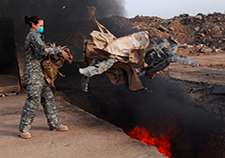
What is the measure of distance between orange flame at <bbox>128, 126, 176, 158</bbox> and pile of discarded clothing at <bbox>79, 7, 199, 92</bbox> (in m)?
1.49

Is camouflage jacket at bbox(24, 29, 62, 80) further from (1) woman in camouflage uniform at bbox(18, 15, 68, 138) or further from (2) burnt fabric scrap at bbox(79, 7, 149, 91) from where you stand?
(2) burnt fabric scrap at bbox(79, 7, 149, 91)

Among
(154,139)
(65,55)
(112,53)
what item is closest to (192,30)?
(154,139)

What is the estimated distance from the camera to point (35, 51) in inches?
143

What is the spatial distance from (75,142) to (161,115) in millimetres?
2940

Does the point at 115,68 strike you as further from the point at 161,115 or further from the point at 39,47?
the point at 161,115

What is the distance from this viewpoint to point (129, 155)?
3250 mm

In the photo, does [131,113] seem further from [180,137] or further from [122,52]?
[122,52]

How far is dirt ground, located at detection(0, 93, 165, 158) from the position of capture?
3340 mm

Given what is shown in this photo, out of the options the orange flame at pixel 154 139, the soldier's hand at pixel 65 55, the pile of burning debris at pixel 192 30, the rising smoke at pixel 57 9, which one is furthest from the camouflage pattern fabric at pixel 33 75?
the pile of burning debris at pixel 192 30

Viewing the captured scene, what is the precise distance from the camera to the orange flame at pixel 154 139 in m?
4.68

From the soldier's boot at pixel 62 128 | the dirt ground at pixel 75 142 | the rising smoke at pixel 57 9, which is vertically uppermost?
the rising smoke at pixel 57 9

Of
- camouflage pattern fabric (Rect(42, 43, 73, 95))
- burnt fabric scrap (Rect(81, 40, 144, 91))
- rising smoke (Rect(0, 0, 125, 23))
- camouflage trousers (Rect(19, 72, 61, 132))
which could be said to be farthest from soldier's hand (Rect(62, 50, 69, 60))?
rising smoke (Rect(0, 0, 125, 23))

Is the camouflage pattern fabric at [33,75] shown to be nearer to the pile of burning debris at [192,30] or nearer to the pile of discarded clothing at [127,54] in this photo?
the pile of discarded clothing at [127,54]

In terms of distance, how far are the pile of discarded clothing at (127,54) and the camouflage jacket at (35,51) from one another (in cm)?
62
